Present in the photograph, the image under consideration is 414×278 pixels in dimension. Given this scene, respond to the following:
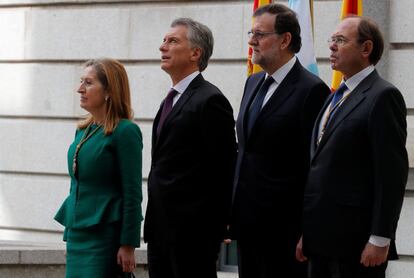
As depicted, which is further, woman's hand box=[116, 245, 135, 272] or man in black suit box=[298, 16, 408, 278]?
woman's hand box=[116, 245, 135, 272]

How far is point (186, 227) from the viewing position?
6.87 metres

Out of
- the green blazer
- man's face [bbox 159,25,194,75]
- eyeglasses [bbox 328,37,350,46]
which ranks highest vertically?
eyeglasses [bbox 328,37,350,46]

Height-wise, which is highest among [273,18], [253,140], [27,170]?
[273,18]

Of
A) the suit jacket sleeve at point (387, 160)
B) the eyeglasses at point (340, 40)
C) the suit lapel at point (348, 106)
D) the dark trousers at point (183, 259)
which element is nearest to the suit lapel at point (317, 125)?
the suit lapel at point (348, 106)

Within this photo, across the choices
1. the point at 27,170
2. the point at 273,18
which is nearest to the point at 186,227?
the point at 273,18

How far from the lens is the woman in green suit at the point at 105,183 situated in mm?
6930

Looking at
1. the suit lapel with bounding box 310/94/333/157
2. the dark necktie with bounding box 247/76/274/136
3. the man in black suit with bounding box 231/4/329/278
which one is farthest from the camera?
the dark necktie with bounding box 247/76/274/136

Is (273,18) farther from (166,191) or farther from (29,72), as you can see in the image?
(29,72)

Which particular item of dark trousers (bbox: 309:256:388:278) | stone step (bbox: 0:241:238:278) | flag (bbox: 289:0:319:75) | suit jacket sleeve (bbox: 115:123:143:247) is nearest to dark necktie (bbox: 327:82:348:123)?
dark trousers (bbox: 309:256:388:278)

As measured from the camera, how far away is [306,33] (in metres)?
9.58

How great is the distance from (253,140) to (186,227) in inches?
24.0

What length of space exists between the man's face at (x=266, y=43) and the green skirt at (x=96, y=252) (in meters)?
1.17

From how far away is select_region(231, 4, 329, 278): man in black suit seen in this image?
6.55 meters

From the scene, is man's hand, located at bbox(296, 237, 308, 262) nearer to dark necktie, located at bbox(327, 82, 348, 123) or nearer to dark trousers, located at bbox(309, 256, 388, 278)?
dark trousers, located at bbox(309, 256, 388, 278)
